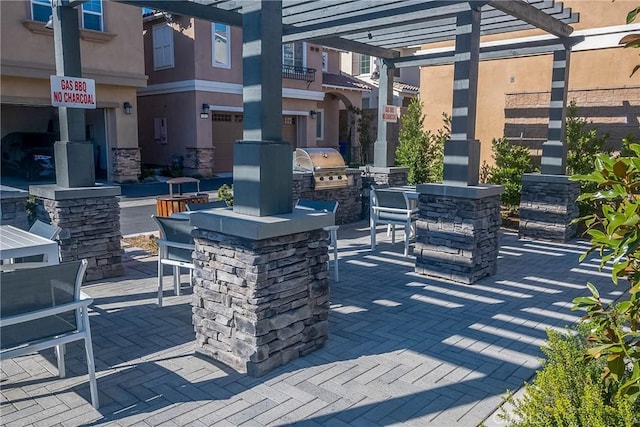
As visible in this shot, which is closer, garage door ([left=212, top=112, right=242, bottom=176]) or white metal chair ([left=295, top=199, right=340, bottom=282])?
white metal chair ([left=295, top=199, right=340, bottom=282])

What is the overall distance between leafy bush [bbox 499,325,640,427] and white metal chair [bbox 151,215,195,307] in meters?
3.29

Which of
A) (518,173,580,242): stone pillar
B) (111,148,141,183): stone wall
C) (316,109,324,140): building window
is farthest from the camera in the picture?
(316,109,324,140): building window

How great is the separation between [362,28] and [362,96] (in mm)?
18458

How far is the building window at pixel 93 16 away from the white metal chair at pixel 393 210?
451 inches

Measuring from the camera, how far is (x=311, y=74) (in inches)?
827

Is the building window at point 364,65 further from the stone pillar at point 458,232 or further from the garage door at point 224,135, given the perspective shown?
the stone pillar at point 458,232

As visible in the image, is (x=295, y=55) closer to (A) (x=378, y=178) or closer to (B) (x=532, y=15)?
(A) (x=378, y=178)

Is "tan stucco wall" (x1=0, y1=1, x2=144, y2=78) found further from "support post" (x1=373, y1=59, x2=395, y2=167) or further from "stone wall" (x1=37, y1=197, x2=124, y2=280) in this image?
"stone wall" (x1=37, y1=197, x2=124, y2=280)

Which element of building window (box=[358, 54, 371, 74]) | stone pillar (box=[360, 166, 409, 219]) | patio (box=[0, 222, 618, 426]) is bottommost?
patio (box=[0, 222, 618, 426])

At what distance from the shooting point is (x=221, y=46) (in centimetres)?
1836

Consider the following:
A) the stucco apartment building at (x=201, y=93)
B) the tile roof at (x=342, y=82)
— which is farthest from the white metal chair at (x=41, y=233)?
the tile roof at (x=342, y=82)

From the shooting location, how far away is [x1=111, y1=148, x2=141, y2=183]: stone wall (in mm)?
15844

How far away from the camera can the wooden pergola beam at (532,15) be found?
20.5 feet

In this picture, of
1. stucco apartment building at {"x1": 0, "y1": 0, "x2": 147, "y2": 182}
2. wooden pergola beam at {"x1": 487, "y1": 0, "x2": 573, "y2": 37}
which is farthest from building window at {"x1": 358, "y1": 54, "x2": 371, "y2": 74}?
wooden pergola beam at {"x1": 487, "y1": 0, "x2": 573, "y2": 37}
